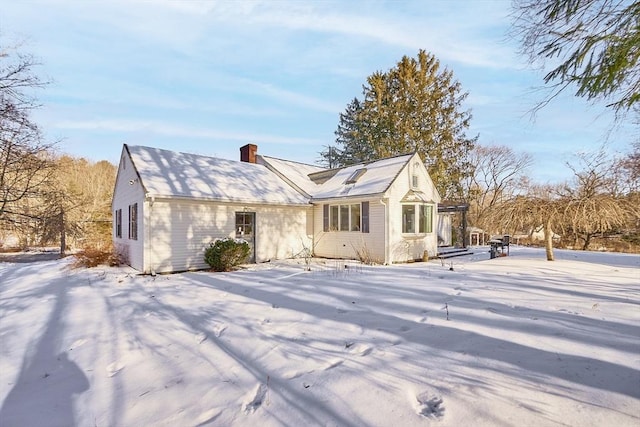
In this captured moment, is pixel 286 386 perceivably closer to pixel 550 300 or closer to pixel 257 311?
pixel 257 311

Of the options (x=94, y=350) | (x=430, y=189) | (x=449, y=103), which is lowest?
(x=94, y=350)

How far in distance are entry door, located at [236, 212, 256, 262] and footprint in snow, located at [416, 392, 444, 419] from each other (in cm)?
1069

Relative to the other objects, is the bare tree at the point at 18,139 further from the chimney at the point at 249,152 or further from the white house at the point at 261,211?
the chimney at the point at 249,152

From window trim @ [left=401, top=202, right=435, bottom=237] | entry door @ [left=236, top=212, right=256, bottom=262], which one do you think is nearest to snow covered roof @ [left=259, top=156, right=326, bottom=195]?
entry door @ [left=236, top=212, right=256, bottom=262]

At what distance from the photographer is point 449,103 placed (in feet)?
80.9

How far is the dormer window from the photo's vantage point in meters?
14.6

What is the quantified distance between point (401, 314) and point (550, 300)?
2809mm

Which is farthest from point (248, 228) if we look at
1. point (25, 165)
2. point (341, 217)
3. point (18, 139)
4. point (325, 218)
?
point (25, 165)

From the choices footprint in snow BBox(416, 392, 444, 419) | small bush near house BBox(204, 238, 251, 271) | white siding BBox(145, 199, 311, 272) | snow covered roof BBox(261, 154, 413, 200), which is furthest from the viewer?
snow covered roof BBox(261, 154, 413, 200)

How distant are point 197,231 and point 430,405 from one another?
10430 mm

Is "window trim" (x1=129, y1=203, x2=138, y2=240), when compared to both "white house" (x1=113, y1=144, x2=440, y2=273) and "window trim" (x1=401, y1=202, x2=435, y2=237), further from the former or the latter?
"window trim" (x1=401, y1=202, x2=435, y2=237)

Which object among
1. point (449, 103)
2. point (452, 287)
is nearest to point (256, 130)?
point (449, 103)

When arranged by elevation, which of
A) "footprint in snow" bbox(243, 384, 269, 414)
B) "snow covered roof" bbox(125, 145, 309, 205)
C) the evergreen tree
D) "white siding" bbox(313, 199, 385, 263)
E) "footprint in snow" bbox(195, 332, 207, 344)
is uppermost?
the evergreen tree

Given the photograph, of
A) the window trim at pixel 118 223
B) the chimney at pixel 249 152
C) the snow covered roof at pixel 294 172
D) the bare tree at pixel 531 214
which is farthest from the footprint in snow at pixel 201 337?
the chimney at pixel 249 152
